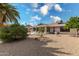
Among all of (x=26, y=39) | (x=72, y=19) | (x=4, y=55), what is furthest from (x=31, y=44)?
(x=72, y=19)

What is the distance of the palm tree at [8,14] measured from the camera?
4.71m

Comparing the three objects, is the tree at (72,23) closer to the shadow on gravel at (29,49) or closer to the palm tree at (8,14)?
the shadow on gravel at (29,49)

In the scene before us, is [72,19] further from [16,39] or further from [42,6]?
[16,39]

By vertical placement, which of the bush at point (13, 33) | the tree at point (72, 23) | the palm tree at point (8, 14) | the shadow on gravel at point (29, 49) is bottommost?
the shadow on gravel at point (29, 49)

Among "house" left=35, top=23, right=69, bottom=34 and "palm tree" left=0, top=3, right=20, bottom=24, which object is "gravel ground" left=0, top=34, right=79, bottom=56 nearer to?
"house" left=35, top=23, right=69, bottom=34

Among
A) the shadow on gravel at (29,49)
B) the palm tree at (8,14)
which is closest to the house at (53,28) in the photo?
the shadow on gravel at (29,49)

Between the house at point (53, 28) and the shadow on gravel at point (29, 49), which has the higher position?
the house at point (53, 28)

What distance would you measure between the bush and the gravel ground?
0.08 metres

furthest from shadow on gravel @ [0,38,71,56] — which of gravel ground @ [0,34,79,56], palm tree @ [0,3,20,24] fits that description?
palm tree @ [0,3,20,24]

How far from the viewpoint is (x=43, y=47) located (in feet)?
15.4

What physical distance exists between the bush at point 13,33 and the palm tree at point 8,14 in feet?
0.37

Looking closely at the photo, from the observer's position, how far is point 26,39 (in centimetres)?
479

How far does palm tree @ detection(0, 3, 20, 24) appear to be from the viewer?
4.71 meters

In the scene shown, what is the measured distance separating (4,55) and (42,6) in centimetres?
96
